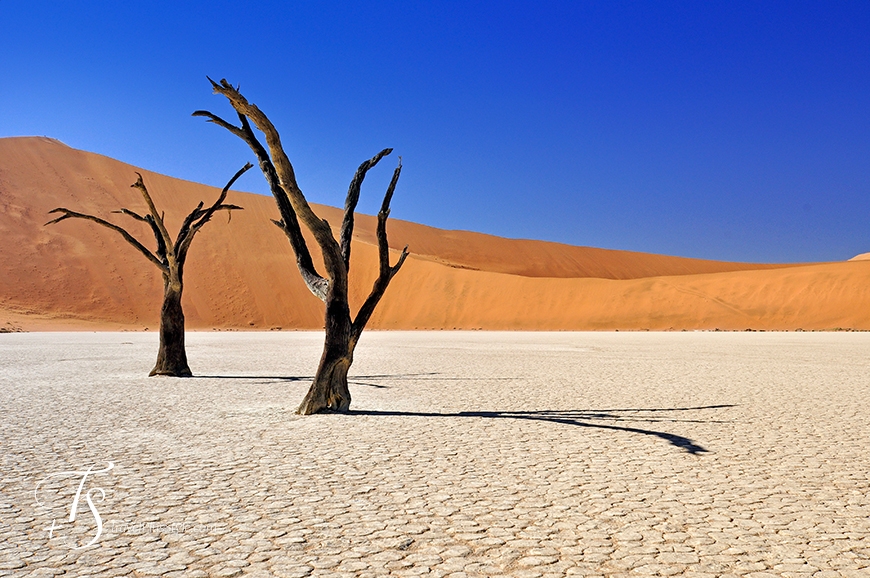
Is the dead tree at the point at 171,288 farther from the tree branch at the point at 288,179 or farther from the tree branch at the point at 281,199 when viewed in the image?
the tree branch at the point at 288,179

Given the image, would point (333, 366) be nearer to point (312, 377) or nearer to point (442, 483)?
point (442, 483)

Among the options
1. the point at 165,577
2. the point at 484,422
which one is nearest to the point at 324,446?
the point at 484,422

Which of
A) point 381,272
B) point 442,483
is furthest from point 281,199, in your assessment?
point 442,483

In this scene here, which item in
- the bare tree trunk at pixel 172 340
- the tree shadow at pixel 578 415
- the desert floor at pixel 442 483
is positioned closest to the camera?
the desert floor at pixel 442 483

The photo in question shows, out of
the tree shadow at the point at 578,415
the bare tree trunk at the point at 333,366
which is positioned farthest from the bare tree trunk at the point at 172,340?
the tree shadow at the point at 578,415

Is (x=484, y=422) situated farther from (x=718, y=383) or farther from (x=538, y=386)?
(x=718, y=383)

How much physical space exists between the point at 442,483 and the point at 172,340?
1144cm

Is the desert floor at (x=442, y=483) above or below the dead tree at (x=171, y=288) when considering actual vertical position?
below

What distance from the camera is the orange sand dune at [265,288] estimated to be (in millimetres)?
52094

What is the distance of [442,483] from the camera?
5789 millimetres

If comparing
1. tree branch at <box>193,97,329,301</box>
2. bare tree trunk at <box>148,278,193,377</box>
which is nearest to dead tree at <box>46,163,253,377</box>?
bare tree trunk at <box>148,278,193,377</box>

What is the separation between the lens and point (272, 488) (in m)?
5.60

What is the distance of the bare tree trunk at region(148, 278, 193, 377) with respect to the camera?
15406 mm

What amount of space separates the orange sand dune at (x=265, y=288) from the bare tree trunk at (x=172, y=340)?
117 ft
